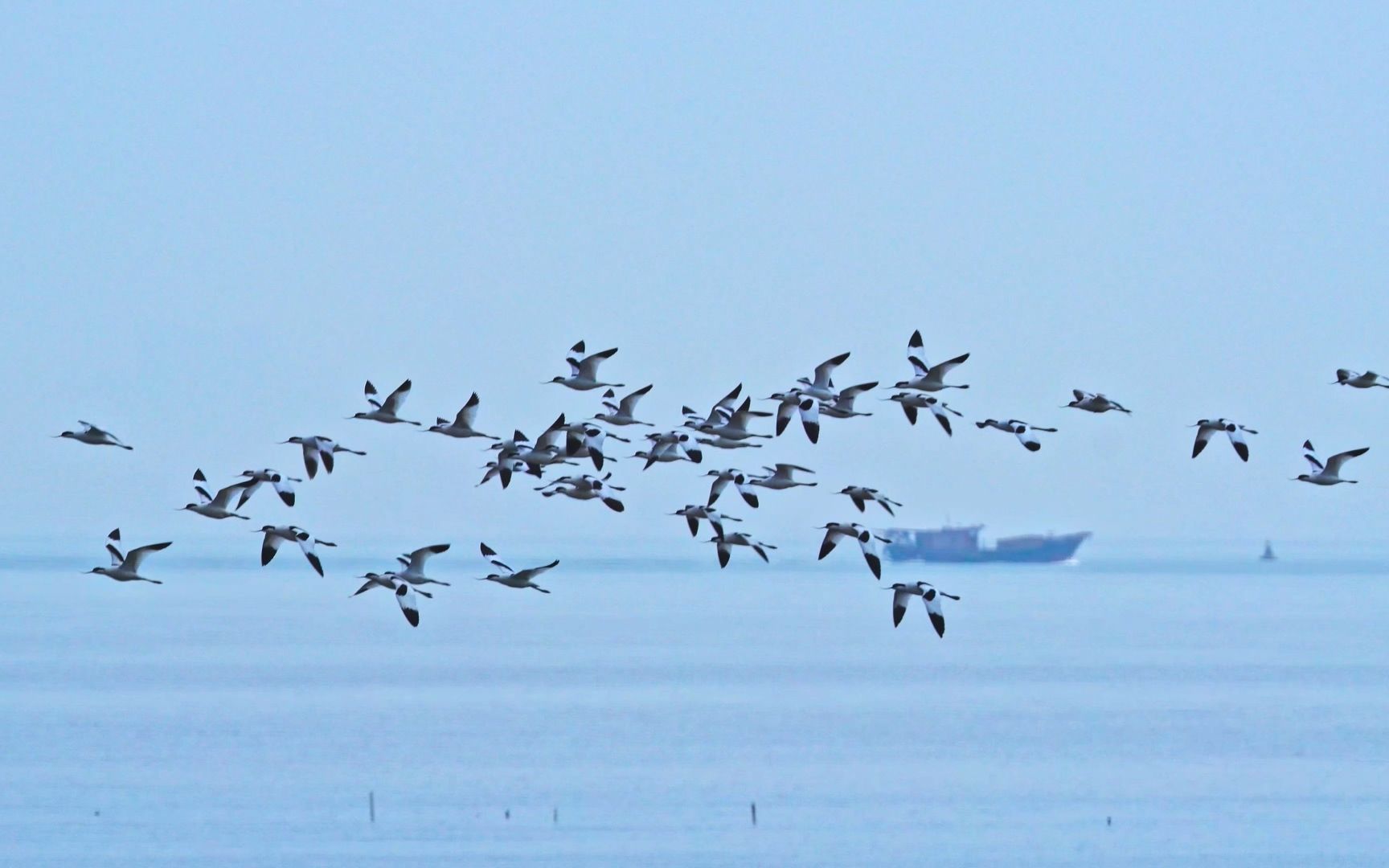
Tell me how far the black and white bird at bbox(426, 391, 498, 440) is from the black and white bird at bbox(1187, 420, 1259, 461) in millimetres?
11993

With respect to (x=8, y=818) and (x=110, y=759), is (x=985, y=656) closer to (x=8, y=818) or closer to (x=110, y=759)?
(x=110, y=759)

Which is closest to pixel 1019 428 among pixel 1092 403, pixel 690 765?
pixel 1092 403

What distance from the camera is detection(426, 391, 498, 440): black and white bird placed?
37938mm

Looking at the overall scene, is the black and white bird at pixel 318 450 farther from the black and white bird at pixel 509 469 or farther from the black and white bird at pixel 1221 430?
the black and white bird at pixel 1221 430

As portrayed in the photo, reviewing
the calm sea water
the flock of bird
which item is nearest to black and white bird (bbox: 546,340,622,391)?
the flock of bird

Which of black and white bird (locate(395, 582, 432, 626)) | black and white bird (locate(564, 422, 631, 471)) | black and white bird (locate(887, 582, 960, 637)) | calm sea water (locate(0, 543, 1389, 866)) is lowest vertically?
calm sea water (locate(0, 543, 1389, 866))

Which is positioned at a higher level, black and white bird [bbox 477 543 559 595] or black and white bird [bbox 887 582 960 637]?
black and white bird [bbox 477 543 559 595]

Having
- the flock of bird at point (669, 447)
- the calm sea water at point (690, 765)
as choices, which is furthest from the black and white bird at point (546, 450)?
the calm sea water at point (690, 765)

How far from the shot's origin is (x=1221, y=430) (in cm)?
3594

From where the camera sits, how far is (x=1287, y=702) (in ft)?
432

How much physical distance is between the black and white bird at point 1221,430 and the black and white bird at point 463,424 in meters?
12.0

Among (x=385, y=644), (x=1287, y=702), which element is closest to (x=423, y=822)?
(x=1287, y=702)

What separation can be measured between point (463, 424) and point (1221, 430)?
12534 mm

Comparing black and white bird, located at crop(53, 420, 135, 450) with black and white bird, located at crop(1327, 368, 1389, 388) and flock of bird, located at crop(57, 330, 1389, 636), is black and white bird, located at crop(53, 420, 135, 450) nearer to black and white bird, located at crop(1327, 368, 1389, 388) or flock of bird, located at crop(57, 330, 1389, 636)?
flock of bird, located at crop(57, 330, 1389, 636)
